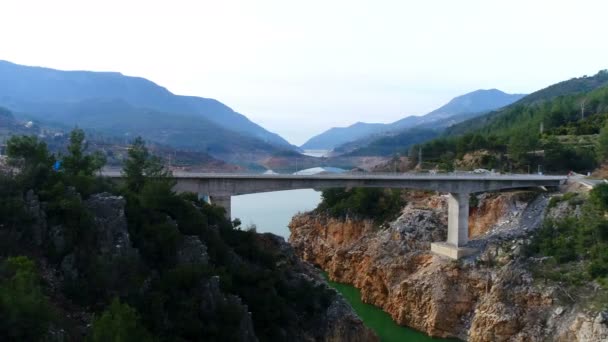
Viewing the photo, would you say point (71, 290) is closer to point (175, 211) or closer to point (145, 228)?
point (145, 228)

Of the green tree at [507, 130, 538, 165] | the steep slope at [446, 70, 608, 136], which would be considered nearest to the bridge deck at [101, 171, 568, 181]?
the green tree at [507, 130, 538, 165]

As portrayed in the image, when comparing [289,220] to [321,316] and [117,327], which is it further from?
[117,327]

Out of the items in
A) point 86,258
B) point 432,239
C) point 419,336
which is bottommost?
point 419,336

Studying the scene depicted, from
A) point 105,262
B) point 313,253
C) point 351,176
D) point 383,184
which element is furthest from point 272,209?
point 105,262

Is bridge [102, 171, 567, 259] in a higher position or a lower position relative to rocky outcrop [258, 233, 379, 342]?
higher

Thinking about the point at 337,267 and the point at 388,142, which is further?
the point at 388,142

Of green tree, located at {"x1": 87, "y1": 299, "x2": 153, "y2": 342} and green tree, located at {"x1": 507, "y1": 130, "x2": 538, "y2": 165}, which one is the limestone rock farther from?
green tree, located at {"x1": 507, "y1": 130, "x2": 538, "y2": 165}

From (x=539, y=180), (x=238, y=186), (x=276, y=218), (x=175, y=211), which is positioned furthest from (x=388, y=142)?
(x=175, y=211)
